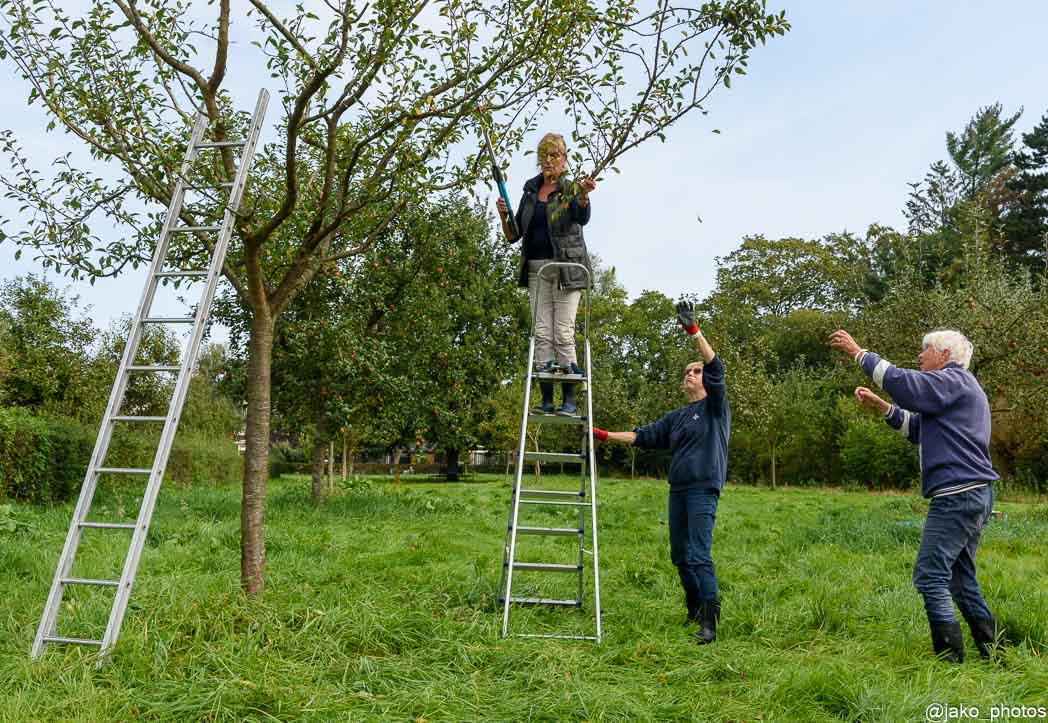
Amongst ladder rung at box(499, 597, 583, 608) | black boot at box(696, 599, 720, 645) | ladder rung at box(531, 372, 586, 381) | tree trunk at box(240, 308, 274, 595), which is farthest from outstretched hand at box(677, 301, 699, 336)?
tree trunk at box(240, 308, 274, 595)

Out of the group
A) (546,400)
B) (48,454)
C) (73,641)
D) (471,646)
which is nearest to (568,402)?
(546,400)

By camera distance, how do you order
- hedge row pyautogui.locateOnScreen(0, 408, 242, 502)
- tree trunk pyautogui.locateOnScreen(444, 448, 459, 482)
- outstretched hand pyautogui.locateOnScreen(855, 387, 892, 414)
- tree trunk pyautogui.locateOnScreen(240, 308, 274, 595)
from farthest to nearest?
1. tree trunk pyautogui.locateOnScreen(444, 448, 459, 482)
2. hedge row pyautogui.locateOnScreen(0, 408, 242, 502)
3. tree trunk pyautogui.locateOnScreen(240, 308, 274, 595)
4. outstretched hand pyautogui.locateOnScreen(855, 387, 892, 414)

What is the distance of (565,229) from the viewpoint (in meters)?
6.64

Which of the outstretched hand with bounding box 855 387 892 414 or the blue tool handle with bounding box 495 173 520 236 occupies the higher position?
the blue tool handle with bounding box 495 173 520 236

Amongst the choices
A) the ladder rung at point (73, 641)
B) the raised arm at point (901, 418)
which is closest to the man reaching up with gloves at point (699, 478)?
the raised arm at point (901, 418)

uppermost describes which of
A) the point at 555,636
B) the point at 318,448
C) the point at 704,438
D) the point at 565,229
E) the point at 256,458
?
the point at 565,229

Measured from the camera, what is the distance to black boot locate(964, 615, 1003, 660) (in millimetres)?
5227

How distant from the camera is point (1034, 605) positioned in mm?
6066

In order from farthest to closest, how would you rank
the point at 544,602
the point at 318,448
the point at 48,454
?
the point at 318,448, the point at 48,454, the point at 544,602

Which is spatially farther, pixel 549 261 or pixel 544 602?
pixel 549 261

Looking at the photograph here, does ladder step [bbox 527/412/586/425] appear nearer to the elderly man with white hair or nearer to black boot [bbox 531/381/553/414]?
black boot [bbox 531/381/553/414]

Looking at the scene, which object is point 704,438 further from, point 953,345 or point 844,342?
point 953,345

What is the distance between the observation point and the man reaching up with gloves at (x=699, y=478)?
6.07 m

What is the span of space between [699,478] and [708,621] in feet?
3.38
